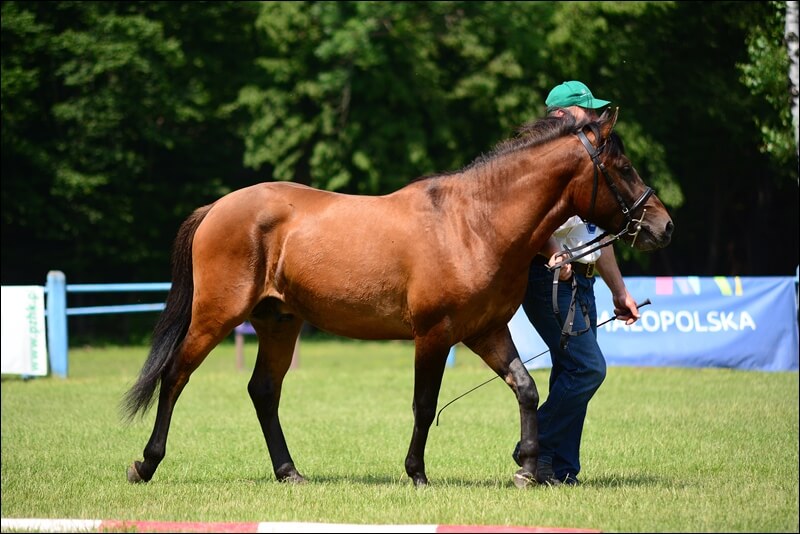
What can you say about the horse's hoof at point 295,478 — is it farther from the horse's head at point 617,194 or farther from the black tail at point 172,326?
the horse's head at point 617,194

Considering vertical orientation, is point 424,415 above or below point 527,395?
below

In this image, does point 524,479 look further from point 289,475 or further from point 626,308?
point 289,475

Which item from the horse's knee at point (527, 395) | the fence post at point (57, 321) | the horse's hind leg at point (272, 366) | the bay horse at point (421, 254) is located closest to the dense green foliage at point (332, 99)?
the fence post at point (57, 321)

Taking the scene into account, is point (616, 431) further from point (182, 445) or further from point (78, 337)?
point (78, 337)

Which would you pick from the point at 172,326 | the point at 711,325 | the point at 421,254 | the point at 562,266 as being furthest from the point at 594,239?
the point at 711,325

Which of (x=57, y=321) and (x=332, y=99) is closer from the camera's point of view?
A: (x=57, y=321)

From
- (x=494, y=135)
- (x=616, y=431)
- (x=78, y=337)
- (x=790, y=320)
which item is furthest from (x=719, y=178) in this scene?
(x=616, y=431)

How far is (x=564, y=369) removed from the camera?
679 cm

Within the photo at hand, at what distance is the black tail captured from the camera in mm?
7195

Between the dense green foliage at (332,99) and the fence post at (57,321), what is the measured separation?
10064 millimetres

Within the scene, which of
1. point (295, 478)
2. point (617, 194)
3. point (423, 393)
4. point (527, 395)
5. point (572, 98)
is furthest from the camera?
point (295, 478)

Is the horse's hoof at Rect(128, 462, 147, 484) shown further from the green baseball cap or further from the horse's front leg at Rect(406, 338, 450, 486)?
the green baseball cap

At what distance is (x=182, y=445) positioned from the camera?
9125 millimetres

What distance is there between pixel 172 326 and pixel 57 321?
913 centimetres
